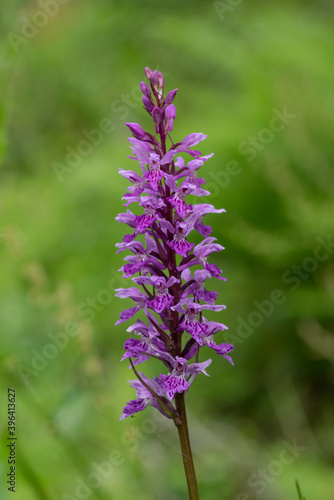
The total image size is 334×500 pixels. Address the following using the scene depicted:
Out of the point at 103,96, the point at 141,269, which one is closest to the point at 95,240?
the point at 103,96

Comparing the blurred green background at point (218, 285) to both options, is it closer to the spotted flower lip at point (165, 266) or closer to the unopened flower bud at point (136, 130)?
the spotted flower lip at point (165, 266)

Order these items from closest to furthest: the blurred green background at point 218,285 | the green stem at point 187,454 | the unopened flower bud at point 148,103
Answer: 1. the green stem at point 187,454
2. the unopened flower bud at point 148,103
3. the blurred green background at point 218,285

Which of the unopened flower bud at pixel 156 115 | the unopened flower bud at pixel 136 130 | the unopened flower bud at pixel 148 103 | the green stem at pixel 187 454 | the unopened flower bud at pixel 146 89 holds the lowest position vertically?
the green stem at pixel 187 454

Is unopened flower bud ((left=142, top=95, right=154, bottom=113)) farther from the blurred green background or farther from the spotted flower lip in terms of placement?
the blurred green background

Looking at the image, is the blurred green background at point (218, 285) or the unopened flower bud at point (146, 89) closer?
the unopened flower bud at point (146, 89)

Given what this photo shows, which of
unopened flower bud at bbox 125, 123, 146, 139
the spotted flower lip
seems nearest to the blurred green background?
the spotted flower lip

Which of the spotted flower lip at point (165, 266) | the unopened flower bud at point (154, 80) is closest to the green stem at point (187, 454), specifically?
the spotted flower lip at point (165, 266)

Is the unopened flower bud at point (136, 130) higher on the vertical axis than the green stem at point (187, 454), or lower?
higher

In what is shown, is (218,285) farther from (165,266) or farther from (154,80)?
(154,80)

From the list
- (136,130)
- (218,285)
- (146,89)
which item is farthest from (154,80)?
(218,285)
